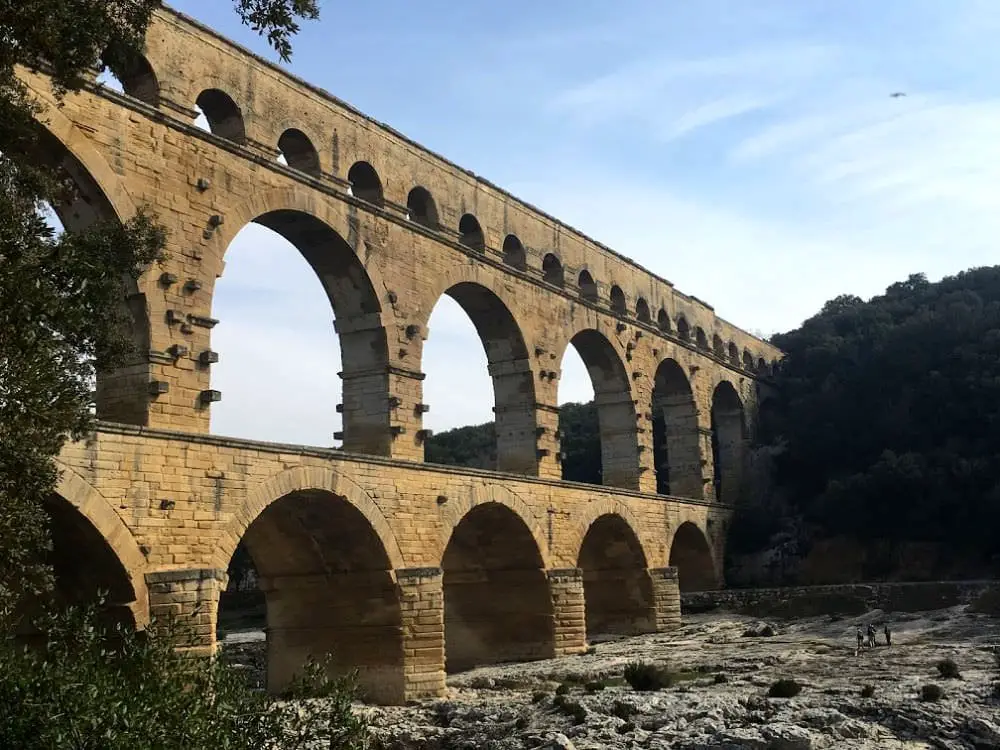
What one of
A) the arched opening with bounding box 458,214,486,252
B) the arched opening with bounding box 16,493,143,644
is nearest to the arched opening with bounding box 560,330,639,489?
the arched opening with bounding box 458,214,486,252

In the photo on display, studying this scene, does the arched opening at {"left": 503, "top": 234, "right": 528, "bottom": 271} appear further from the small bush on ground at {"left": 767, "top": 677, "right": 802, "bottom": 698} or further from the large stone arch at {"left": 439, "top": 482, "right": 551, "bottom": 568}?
the small bush on ground at {"left": 767, "top": 677, "right": 802, "bottom": 698}

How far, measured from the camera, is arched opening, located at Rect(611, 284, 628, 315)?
31094mm

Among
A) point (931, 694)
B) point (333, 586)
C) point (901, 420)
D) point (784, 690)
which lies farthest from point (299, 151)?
point (901, 420)

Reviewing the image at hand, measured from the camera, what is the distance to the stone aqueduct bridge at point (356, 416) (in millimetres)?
14719

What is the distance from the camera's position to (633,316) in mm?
31453

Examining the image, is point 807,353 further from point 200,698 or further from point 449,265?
point 200,698

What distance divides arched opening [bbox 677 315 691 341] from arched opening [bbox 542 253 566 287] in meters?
8.15

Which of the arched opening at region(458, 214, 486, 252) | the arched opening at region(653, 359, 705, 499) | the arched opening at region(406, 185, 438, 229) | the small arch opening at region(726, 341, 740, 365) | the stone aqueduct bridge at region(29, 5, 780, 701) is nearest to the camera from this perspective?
the stone aqueduct bridge at region(29, 5, 780, 701)

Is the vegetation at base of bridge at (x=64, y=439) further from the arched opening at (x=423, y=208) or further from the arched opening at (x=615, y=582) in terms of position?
the arched opening at (x=615, y=582)

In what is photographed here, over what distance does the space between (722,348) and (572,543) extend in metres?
16.6

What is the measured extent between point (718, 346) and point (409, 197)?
18642mm

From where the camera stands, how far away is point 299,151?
66.3 feet

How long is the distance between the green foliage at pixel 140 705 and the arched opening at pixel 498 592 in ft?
45.3

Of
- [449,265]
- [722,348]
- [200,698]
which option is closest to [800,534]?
[722,348]
